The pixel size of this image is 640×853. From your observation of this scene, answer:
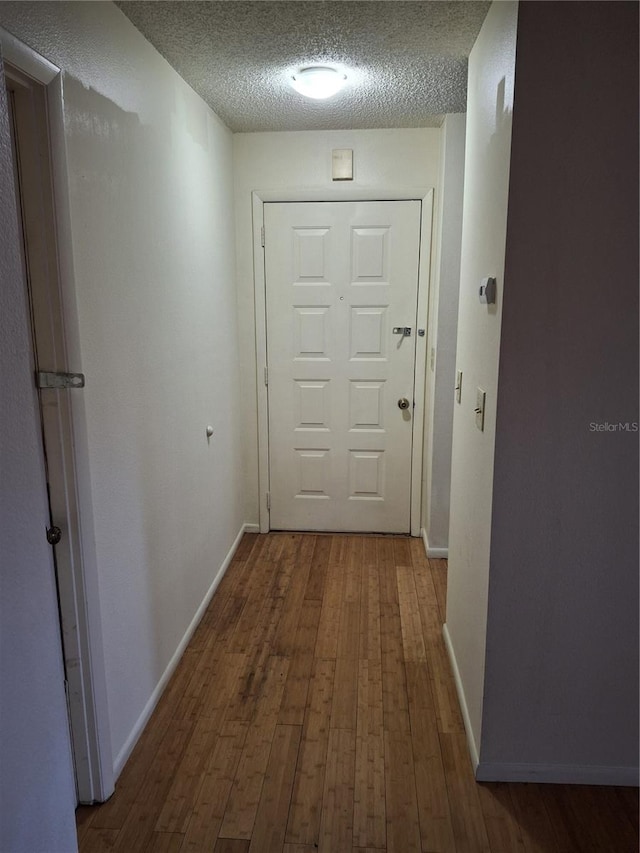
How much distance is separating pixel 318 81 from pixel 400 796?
2569mm

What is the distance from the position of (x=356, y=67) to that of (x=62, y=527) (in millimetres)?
2014

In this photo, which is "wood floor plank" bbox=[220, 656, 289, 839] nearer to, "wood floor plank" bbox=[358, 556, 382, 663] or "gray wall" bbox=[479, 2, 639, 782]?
"wood floor plank" bbox=[358, 556, 382, 663]

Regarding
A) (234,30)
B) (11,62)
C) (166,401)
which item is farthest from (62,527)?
(234,30)

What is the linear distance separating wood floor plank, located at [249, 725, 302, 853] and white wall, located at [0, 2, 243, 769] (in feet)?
1.58

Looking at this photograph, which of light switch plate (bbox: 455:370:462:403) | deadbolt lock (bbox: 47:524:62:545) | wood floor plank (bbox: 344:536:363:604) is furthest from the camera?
wood floor plank (bbox: 344:536:363:604)

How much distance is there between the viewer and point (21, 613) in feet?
3.13

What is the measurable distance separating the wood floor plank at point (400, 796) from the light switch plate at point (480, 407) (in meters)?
1.10

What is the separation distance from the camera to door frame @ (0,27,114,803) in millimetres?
1417

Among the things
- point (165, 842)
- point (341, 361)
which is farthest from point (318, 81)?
point (165, 842)

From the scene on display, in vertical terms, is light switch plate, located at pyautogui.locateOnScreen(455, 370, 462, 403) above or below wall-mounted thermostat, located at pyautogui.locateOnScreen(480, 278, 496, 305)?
below

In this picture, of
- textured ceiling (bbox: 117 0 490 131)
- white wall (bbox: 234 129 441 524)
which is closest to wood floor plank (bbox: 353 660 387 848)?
textured ceiling (bbox: 117 0 490 131)

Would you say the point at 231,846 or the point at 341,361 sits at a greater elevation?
the point at 341,361

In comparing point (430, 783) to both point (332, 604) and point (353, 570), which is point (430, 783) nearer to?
point (332, 604)

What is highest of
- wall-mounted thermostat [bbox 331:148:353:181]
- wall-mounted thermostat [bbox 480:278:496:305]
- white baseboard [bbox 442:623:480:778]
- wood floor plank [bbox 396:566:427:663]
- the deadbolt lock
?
wall-mounted thermostat [bbox 331:148:353:181]
